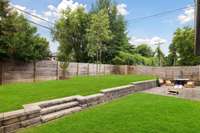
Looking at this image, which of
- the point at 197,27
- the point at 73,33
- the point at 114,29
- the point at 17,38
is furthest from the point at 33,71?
the point at 114,29

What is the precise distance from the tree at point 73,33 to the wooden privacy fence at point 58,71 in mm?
7457

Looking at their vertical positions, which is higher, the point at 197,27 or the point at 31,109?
the point at 197,27

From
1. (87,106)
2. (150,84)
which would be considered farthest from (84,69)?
(87,106)

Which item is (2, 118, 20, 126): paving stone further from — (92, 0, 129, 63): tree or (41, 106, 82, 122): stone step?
(92, 0, 129, 63): tree

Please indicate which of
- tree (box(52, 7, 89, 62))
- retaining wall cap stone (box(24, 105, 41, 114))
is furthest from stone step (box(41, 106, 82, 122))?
tree (box(52, 7, 89, 62))

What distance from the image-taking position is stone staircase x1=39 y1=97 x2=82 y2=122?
18.2 feet

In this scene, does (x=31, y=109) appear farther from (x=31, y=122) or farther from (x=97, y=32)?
(x=97, y=32)

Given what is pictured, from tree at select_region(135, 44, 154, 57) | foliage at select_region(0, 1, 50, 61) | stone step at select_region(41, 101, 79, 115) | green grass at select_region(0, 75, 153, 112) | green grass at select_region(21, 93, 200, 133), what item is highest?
tree at select_region(135, 44, 154, 57)

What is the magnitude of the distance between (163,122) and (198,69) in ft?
59.1

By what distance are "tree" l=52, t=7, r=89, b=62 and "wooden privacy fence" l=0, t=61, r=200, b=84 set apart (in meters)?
7.46

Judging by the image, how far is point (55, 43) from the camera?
104 ft

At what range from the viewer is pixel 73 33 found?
3175 cm

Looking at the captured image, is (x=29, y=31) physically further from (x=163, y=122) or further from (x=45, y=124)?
(x=163, y=122)

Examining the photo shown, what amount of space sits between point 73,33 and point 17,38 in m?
19.4
